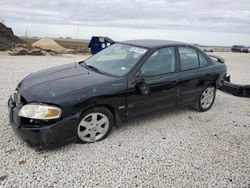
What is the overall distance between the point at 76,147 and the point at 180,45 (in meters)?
2.79

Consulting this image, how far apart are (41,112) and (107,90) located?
0.99 meters

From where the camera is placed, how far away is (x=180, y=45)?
4.77 meters

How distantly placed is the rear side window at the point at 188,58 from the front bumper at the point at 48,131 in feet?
8.01

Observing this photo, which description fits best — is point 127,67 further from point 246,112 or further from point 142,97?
point 246,112

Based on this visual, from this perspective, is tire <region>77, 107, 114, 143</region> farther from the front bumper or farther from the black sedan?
the front bumper

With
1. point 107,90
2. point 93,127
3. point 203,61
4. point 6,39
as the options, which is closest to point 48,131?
point 93,127

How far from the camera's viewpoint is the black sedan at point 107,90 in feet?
10.6

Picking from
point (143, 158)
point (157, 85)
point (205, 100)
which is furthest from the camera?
point (205, 100)

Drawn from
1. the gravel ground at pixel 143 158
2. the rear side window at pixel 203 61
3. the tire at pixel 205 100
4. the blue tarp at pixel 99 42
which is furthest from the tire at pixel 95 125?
the blue tarp at pixel 99 42

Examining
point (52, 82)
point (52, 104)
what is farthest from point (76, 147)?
point (52, 82)

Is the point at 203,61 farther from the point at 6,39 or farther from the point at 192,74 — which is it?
the point at 6,39

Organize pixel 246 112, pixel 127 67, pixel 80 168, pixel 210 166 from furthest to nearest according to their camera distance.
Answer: pixel 246 112 → pixel 127 67 → pixel 210 166 → pixel 80 168

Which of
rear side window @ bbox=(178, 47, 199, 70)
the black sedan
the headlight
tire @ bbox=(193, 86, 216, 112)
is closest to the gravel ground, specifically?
the black sedan

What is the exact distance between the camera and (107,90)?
3.62 meters
